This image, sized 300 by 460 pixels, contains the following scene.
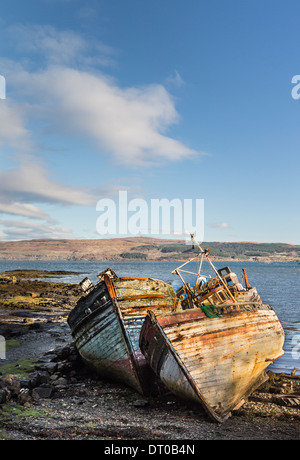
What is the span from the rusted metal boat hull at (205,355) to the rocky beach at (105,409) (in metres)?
0.63

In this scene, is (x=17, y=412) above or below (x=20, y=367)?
above

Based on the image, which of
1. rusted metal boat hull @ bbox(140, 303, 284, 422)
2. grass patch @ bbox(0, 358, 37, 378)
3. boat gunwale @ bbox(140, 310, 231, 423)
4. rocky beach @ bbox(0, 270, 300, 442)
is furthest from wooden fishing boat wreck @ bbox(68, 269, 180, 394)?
boat gunwale @ bbox(140, 310, 231, 423)

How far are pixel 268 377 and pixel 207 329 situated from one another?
16.5 feet

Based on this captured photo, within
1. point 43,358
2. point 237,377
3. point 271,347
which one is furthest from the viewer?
point 43,358

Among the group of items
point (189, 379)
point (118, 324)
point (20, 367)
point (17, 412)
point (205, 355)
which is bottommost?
point (20, 367)

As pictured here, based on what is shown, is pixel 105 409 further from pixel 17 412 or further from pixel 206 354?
pixel 206 354

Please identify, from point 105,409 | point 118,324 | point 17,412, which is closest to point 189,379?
point 105,409

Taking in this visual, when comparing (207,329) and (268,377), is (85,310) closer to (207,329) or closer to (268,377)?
(207,329)

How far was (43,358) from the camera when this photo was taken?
1513 cm

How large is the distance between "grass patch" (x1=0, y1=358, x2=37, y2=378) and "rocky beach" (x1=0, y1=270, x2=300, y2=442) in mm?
38

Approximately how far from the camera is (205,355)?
31.8 feet

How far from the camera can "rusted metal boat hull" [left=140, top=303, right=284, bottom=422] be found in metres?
9.53

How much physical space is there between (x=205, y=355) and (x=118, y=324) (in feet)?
12.5
